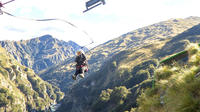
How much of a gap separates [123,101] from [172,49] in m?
103

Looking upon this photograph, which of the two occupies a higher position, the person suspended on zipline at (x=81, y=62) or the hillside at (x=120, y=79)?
the person suspended on zipline at (x=81, y=62)

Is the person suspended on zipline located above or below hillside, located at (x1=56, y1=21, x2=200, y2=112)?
above

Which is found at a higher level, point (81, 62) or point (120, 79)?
point (81, 62)

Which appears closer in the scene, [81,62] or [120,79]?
[81,62]

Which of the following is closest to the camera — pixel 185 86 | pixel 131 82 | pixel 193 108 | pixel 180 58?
pixel 193 108

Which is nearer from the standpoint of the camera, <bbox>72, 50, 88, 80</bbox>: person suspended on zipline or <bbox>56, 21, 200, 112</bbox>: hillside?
<bbox>72, 50, 88, 80</bbox>: person suspended on zipline

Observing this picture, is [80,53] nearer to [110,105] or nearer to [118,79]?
[110,105]

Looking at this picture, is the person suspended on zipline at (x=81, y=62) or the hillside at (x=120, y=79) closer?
the person suspended on zipline at (x=81, y=62)

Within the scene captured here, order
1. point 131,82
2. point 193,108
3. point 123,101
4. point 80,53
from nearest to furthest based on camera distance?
point 193,108 → point 80,53 → point 123,101 → point 131,82

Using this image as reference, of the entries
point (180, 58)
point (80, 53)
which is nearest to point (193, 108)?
point (180, 58)

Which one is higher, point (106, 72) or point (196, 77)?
point (196, 77)

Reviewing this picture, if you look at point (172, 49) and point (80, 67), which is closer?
point (80, 67)

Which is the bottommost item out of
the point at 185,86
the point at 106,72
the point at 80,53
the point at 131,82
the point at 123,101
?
the point at 106,72

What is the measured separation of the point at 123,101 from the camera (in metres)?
84.3
